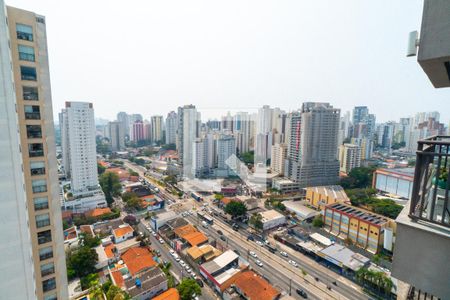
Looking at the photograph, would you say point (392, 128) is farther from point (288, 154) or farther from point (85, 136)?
point (85, 136)

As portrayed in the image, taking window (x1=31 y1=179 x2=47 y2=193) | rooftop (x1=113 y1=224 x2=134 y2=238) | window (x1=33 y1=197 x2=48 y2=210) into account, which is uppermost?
window (x1=31 y1=179 x2=47 y2=193)

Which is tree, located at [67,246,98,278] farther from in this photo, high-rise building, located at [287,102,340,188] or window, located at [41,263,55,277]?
high-rise building, located at [287,102,340,188]

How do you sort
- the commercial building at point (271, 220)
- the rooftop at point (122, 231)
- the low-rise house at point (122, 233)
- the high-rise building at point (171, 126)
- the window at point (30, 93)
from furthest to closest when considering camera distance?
the high-rise building at point (171, 126), the commercial building at point (271, 220), the rooftop at point (122, 231), the low-rise house at point (122, 233), the window at point (30, 93)

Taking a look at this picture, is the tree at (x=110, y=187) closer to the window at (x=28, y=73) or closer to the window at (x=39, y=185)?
the window at (x=39, y=185)

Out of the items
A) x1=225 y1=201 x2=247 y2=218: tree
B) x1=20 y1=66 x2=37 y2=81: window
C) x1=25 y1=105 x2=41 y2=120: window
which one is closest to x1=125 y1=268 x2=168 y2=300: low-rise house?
x1=225 y1=201 x2=247 y2=218: tree

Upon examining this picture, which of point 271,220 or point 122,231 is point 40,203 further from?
point 271,220

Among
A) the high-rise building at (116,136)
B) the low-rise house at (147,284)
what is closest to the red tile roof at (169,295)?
the low-rise house at (147,284)

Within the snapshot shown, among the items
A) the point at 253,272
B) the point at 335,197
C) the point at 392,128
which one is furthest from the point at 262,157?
the point at 392,128
